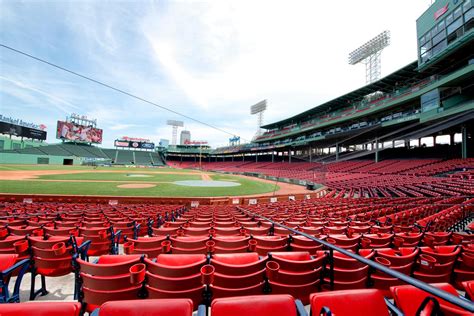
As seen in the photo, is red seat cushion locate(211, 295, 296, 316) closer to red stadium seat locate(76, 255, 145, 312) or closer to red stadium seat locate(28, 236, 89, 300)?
red stadium seat locate(76, 255, 145, 312)

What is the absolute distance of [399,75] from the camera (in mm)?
36188

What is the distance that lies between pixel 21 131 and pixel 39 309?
94157mm

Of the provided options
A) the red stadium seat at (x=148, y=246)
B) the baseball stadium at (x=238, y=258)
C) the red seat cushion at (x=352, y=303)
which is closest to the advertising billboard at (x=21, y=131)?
the baseball stadium at (x=238, y=258)

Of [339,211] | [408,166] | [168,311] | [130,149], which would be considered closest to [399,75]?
[408,166]

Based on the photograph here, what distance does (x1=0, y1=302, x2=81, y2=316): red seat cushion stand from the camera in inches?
58.4

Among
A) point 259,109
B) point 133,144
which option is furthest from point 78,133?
point 259,109

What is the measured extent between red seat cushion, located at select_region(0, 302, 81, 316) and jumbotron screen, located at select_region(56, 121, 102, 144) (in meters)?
92.2

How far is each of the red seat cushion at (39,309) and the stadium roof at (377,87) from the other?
152ft

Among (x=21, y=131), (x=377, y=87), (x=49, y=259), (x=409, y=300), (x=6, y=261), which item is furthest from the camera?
(x=21, y=131)

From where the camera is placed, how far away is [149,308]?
157 cm

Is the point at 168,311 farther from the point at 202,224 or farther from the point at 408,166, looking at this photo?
the point at 408,166

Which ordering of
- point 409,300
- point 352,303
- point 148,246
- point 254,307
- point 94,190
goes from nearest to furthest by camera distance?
point 254,307
point 352,303
point 409,300
point 148,246
point 94,190

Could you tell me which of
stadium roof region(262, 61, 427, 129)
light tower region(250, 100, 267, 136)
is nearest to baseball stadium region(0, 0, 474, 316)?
stadium roof region(262, 61, 427, 129)

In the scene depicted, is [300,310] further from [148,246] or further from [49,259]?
[49,259]
